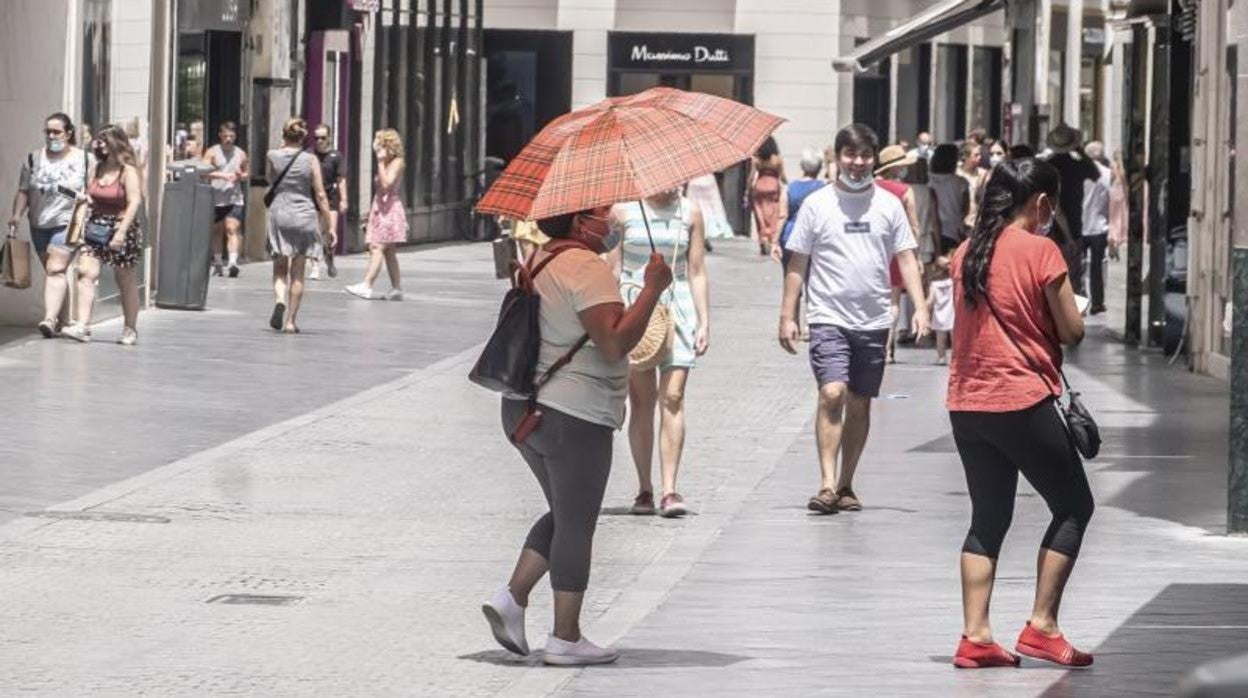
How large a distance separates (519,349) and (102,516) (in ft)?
13.0

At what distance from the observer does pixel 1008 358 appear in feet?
29.1

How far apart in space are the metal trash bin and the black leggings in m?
16.6

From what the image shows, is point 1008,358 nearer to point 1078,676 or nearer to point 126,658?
point 1078,676

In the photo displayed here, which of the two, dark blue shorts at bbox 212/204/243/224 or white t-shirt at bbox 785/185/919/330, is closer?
white t-shirt at bbox 785/185/919/330

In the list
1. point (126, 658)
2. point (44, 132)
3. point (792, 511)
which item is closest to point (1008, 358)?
point (126, 658)

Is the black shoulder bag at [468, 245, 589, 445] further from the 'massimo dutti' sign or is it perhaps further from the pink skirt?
the 'massimo dutti' sign

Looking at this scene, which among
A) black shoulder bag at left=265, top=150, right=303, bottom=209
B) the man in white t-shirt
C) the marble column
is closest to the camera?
the marble column

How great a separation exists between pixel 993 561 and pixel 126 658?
2562mm

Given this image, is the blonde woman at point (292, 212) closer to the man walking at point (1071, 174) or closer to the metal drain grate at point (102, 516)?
the man walking at point (1071, 174)

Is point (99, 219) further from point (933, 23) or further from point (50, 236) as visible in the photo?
point (933, 23)

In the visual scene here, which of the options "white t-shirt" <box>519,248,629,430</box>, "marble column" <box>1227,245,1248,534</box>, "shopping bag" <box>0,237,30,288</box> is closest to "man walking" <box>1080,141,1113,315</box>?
"shopping bag" <box>0,237,30,288</box>

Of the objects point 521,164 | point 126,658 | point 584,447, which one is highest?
point 521,164

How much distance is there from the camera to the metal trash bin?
2491cm

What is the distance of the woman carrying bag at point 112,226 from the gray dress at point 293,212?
2.55 meters
